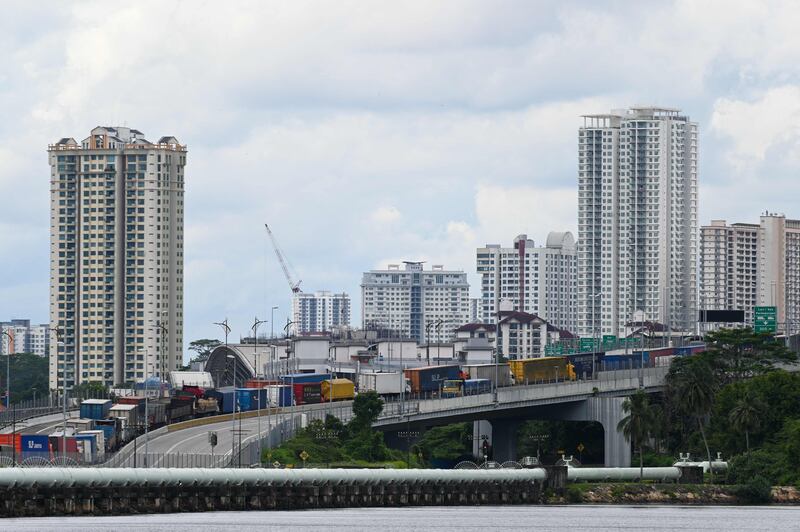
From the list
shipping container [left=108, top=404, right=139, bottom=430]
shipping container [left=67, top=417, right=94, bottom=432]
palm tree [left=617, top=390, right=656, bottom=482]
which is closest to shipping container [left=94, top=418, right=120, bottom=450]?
shipping container [left=67, top=417, right=94, bottom=432]

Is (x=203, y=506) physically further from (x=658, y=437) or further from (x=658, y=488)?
(x=658, y=437)

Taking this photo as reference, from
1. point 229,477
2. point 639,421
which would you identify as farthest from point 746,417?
point 229,477

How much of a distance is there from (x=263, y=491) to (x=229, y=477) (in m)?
3.09

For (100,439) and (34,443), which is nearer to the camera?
(34,443)

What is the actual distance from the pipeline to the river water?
1.98 metres

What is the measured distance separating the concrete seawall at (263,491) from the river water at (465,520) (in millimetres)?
784

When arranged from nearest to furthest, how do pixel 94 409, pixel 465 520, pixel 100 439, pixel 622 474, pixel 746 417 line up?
pixel 465 520 < pixel 622 474 < pixel 100 439 < pixel 746 417 < pixel 94 409

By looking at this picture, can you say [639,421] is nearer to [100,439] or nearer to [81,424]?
[100,439]

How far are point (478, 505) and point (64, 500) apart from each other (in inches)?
1568

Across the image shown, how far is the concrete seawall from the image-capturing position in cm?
8869

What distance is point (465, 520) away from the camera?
10925 centimetres

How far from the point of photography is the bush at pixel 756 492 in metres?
138

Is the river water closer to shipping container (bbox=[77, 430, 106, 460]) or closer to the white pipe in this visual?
the white pipe

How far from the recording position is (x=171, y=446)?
6240 inches
